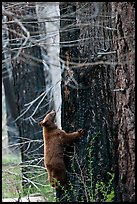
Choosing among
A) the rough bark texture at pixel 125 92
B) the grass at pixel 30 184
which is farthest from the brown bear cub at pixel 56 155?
the rough bark texture at pixel 125 92

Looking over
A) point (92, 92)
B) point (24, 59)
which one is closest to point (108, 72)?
point (92, 92)

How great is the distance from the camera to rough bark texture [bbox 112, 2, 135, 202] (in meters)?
6.61

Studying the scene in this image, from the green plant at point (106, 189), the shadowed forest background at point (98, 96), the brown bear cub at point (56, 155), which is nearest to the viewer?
the green plant at point (106, 189)

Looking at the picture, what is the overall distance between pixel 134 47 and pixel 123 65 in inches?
9.5

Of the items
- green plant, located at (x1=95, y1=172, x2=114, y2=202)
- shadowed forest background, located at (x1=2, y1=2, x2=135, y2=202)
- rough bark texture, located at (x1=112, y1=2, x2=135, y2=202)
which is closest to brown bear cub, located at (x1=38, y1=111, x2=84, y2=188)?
shadowed forest background, located at (x1=2, y1=2, x2=135, y2=202)

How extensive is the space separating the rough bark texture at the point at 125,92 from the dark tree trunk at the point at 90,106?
23cm

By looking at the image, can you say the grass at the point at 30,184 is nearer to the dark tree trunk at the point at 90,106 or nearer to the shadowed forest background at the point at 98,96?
the shadowed forest background at the point at 98,96

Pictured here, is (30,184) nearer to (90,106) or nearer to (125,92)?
(90,106)

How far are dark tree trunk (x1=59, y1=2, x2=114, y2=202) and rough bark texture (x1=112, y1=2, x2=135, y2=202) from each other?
0.76 feet

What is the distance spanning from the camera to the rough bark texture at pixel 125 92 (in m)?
6.61

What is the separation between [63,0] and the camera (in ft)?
25.6

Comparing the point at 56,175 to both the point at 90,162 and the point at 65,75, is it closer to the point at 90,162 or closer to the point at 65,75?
the point at 90,162

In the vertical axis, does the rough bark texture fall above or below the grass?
above

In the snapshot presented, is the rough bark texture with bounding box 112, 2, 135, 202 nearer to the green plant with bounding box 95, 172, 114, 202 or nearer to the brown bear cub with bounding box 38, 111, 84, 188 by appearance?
the green plant with bounding box 95, 172, 114, 202
